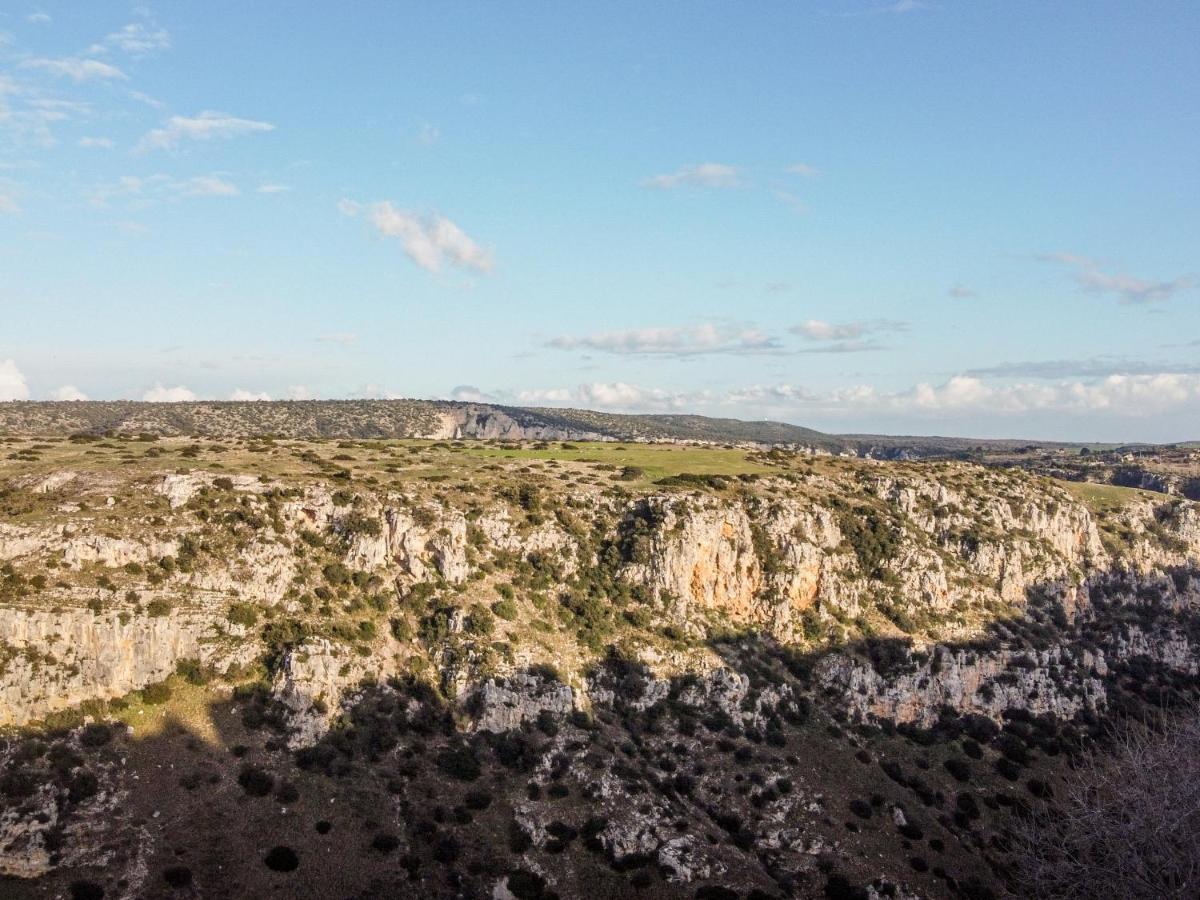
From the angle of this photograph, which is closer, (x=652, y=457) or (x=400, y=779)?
(x=400, y=779)

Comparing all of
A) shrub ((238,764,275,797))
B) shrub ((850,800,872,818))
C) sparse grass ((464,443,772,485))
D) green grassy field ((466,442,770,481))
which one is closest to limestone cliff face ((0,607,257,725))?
shrub ((238,764,275,797))

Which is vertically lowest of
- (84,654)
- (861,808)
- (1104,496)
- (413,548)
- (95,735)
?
(861,808)

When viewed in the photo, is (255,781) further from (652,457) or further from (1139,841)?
(652,457)

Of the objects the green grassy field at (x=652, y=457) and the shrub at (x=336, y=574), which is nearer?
the shrub at (x=336, y=574)

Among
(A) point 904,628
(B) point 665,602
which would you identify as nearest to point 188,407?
(B) point 665,602

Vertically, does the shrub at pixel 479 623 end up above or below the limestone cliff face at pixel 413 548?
below

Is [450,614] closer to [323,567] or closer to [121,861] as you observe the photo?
[323,567]

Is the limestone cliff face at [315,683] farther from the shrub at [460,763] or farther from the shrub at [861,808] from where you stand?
the shrub at [861,808]

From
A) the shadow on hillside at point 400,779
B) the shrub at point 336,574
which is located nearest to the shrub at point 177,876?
the shadow on hillside at point 400,779

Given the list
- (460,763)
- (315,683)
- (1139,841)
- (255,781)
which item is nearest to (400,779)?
(460,763)

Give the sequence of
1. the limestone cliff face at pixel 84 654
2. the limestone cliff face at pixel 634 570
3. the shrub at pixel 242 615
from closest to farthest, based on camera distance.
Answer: the limestone cliff face at pixel 84 654
the limestone cliff face at pixel 634 570
the shrub at pixel 242 615
